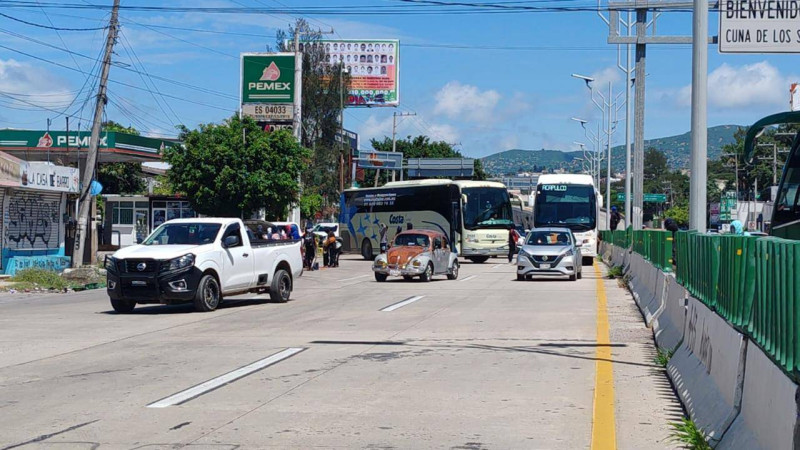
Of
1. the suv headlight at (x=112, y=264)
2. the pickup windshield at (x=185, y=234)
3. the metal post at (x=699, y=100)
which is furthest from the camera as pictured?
the pickup windshield at (x=185, y=234)

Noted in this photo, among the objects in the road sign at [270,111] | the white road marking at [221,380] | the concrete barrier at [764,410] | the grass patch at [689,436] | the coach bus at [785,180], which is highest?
the road sign at [270,111]

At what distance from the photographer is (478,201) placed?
45656 mm

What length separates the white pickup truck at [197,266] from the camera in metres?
18.1

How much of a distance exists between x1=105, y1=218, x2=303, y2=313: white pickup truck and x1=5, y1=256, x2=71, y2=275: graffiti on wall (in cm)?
1411

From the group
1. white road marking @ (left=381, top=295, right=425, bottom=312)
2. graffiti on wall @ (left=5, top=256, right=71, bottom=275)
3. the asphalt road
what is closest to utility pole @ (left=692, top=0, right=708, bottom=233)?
the asphalt road

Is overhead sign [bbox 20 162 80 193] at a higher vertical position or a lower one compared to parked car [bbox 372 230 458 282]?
higher

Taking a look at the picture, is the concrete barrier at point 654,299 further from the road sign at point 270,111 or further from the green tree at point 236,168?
the road sign at point 270,111

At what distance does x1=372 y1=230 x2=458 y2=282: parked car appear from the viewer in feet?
96.3

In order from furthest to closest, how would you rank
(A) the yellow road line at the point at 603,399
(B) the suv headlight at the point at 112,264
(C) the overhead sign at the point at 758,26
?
1. (B) the suv headlight at the point at 112,264
2. (C) the overhead sign at the point at 758,26
3. (A) the yellow road line at the point at 603,399

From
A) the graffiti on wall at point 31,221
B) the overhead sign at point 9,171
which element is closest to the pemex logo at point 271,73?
the graffiti on wall at point 31,221

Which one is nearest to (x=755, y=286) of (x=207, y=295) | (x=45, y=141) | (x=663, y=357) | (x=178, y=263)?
(x=663, y=357)

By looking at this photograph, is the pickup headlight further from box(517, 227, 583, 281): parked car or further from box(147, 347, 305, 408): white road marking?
box(517, 227, 583, 281): parked car

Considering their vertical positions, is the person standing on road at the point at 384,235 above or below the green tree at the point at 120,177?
below

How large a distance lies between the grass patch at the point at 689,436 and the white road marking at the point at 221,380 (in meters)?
4.54
